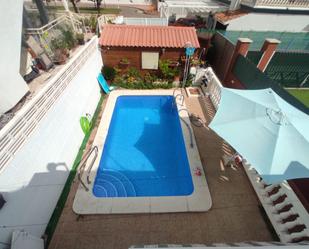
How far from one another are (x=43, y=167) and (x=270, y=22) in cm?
2024

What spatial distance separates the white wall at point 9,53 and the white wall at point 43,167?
4.45 feet

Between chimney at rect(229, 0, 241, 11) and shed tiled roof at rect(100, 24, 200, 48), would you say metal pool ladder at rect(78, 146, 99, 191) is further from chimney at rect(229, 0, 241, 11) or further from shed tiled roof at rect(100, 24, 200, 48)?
chimney at rect(229, 0, 241, 11)

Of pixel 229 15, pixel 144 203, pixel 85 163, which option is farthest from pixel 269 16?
pixel 85 163

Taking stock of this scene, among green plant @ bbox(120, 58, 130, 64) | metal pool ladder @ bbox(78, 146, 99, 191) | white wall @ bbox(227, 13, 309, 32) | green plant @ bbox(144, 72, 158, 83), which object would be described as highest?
white wall @ bbox(227, 13, 309, 32)

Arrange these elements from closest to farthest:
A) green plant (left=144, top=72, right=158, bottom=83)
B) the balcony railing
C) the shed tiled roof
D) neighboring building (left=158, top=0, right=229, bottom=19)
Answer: the shed tiled roof < green plant (left=144, top=72, right=158, bottom=83) < the balcony railing < neighboring building (left=158, top=0, right=229, bottom=19)

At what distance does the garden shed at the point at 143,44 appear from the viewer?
10.3 metres

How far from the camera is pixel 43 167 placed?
534 centimetres

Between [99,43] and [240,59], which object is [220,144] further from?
[99,43]

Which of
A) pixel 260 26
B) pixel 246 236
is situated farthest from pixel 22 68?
pixel 260 26

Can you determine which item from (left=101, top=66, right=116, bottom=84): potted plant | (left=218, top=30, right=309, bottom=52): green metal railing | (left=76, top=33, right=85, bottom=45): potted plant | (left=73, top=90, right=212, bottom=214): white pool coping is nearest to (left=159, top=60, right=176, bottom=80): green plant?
(left=101, top=66, right=116, bottom=84): potted plant

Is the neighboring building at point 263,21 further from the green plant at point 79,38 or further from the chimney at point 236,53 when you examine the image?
the green plant at point 79,38

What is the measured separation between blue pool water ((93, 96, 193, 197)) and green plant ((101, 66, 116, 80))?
5.85ft

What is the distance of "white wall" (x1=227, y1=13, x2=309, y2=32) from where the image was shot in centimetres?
1488

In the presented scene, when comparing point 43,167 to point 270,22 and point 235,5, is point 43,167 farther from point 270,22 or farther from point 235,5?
point 235,5
